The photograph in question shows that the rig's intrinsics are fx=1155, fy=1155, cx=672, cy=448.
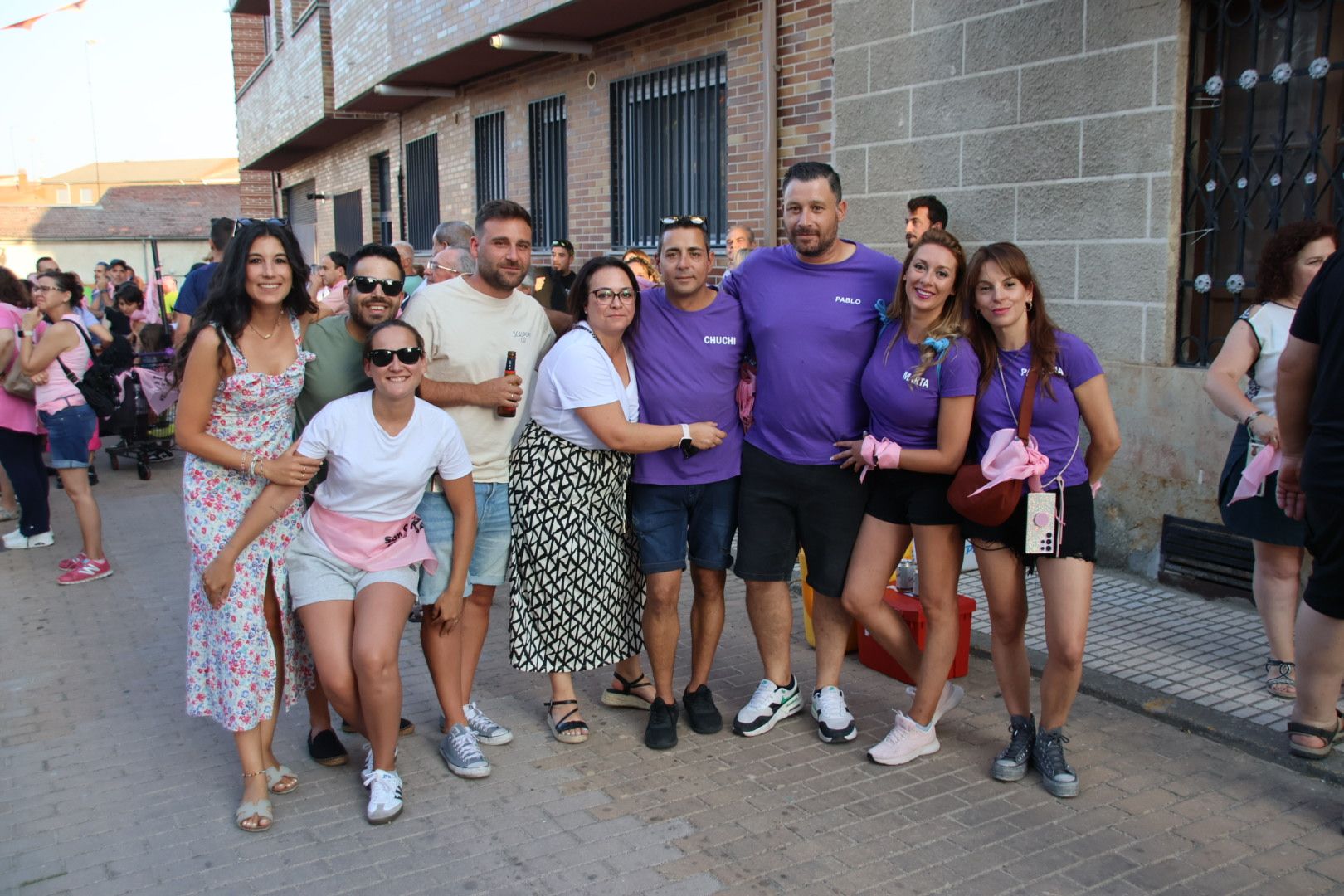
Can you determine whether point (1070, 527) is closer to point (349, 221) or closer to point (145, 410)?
point (145, 410)

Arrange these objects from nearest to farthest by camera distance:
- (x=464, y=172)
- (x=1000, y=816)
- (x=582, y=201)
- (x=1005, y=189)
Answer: (x=1000, y=816), (x=1005, y=189), (x=582, y=201), (x=464, y=172)

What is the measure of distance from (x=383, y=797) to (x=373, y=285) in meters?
1.76

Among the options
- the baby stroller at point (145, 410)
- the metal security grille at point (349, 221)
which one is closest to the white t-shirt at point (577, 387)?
the baby stroller at point (145, 410)

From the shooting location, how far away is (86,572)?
719 cm

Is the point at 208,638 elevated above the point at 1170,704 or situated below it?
above

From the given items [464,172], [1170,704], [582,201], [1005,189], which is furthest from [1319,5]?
[464,172]

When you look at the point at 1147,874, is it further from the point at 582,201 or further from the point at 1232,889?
the point at 582,201

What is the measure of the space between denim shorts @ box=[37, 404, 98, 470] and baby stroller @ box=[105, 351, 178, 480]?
3.38 meters

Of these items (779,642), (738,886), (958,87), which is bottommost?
(738,886)

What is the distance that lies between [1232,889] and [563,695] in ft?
7.93

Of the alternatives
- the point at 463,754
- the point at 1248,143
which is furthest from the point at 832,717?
the point at 1248,143

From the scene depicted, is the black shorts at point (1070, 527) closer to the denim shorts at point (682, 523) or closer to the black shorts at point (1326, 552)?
the black shorts at point (1326, 552)

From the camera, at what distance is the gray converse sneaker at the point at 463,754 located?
4.14 m

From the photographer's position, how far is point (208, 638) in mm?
3951
